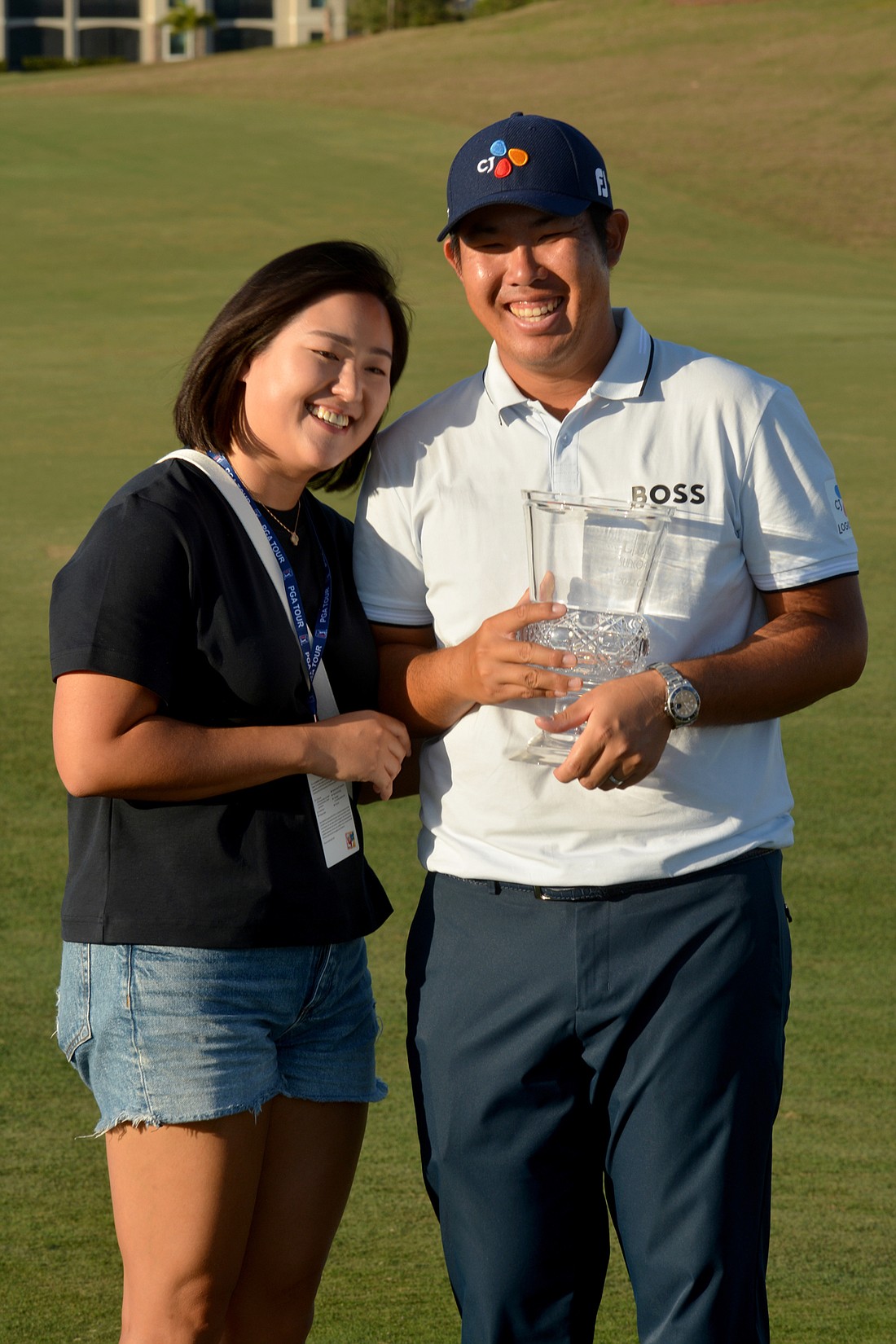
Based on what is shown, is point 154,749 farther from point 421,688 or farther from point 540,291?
point 540,291

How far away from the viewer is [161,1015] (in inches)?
87.3

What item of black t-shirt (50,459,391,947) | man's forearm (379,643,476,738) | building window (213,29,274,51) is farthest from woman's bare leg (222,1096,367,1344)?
building window (213,29,274,51)

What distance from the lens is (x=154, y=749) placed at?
2.16m

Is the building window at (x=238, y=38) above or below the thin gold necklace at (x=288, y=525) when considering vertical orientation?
above

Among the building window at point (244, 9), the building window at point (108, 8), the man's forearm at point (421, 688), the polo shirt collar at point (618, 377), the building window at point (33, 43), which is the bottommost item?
the man's forearm at point (421, 688)

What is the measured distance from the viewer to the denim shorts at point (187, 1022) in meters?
2.21

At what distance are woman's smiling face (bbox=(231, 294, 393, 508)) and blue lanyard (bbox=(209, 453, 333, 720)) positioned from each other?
0.11 ft

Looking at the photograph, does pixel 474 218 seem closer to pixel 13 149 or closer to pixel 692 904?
pixel 692 904

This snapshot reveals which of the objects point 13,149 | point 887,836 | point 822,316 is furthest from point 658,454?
point 13,149

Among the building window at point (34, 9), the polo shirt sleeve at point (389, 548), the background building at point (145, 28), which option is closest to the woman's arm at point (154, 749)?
the polo shirt sleeve at point (389, 548)

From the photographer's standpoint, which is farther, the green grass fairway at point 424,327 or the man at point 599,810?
the green grass fairway at point 424,327

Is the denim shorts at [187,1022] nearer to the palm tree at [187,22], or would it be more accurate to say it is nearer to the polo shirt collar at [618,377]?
the polo shirt collar at [618,377]

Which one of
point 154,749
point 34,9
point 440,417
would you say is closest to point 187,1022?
point 154,749

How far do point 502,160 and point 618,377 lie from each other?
1.18 ft
